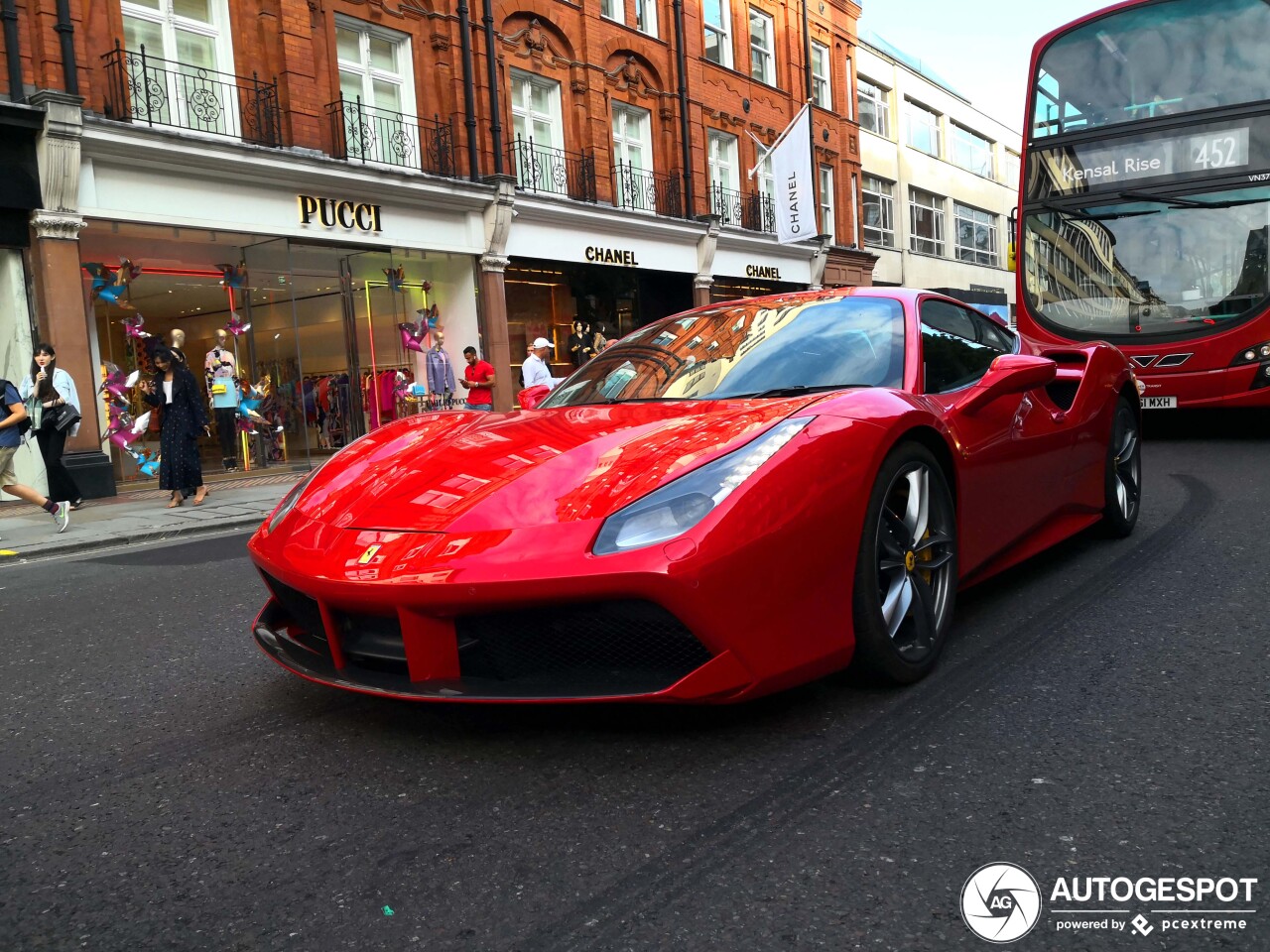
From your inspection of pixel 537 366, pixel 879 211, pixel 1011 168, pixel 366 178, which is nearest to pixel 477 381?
pixel 537 366

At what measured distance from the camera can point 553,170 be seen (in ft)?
61.4

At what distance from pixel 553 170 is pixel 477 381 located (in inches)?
288

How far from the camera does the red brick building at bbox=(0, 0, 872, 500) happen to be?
11.7 m

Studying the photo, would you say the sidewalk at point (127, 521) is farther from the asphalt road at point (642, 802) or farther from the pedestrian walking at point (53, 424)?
the asphalt road at point (642, 802)

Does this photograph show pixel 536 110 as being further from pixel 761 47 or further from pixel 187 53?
pixel 761 47

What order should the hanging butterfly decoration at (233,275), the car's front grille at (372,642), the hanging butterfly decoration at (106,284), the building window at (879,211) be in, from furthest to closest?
the building window at (879,211), the hanging butterfly decoration at (233,275), the hanging butterfly decoration at (106,284), the car's front grille at (372,642)

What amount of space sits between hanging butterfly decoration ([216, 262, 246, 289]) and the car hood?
38.6 feet

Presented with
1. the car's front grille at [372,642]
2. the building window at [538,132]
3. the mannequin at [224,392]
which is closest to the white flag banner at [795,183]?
the building window at [538,132]

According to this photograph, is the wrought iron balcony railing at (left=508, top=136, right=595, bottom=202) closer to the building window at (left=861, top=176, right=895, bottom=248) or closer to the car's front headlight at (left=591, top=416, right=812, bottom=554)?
the building window at (left=861, top=176, right=895, bottom=248)

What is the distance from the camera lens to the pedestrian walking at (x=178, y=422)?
32.9 ft

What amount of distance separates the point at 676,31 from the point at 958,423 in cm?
2063

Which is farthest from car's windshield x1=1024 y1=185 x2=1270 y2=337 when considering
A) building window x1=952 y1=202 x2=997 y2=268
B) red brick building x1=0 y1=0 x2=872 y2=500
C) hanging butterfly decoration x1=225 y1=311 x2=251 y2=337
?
building window x1=952 y1=202 x2=997 y2=268

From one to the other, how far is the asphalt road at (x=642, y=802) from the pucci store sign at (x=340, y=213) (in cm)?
1181

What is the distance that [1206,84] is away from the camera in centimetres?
951
